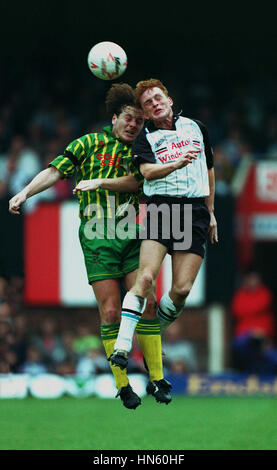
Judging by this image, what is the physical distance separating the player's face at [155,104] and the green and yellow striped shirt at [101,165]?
0.43m

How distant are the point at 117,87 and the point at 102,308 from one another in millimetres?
1726

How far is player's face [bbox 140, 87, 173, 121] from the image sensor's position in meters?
7.82

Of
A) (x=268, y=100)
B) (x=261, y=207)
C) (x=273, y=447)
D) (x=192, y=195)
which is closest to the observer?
(x=192, y=195)

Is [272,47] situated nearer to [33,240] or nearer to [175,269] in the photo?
[33,240]

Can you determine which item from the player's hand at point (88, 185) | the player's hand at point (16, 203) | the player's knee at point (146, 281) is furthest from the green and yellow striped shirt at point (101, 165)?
the player's knee at point (146, 281)

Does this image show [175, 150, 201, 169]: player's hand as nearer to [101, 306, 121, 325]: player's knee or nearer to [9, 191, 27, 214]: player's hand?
[9, 191, 27, 214]: player's hand

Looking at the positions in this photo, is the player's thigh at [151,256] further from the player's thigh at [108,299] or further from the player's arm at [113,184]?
the player's arm at [113,184]

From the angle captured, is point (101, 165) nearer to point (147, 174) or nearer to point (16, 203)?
point (147, 174)

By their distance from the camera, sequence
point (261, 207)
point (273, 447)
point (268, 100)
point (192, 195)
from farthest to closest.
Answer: point (268, 100), point (261, 207), point (273, 447), point (192, 195)

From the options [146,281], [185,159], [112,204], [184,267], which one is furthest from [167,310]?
[185,159]

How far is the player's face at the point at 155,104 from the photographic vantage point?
782cm

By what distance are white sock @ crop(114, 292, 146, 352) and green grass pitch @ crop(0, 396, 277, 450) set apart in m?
2.34

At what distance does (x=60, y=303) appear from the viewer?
Answer: 16.0 metres

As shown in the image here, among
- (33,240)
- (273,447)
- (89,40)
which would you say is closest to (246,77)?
(89,40)
